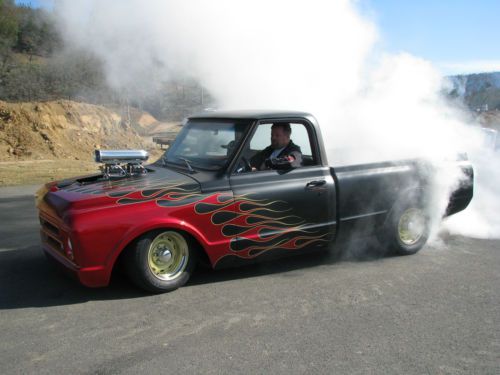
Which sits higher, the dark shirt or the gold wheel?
the dark shirt

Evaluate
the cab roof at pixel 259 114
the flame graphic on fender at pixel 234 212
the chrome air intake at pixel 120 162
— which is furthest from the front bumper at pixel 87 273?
the cab roof at pixel 259 114

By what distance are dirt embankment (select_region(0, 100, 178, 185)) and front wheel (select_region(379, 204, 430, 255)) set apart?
Result: 8317mm

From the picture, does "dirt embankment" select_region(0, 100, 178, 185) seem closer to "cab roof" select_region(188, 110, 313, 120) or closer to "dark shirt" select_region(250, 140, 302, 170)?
"cab roof" select_region(188, 110, 313, 120)

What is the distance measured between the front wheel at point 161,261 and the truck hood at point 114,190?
34cm

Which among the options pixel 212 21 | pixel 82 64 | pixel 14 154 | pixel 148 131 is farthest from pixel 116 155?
pixel 148 131

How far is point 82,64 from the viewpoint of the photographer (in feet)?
73.7

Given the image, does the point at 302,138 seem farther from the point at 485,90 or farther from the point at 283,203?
the point at 485,90

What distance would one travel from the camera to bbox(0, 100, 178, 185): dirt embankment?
12062mm

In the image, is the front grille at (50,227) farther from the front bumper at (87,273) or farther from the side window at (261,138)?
the side window at (261,138)

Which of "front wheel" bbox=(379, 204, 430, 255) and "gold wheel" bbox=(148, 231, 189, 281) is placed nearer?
"gold wheel" bbox=(148, 231, 189, 281)

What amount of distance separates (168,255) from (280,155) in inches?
61.4

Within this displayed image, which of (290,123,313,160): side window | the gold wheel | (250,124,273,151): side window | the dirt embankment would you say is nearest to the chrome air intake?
the gold wheel

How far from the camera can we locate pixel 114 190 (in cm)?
378

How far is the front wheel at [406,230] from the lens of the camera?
195 inches
